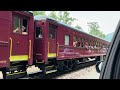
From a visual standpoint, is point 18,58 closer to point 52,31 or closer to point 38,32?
point 38,32

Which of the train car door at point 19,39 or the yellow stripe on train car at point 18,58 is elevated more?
the train car door at point 19,39

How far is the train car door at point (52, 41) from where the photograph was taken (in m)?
15.6

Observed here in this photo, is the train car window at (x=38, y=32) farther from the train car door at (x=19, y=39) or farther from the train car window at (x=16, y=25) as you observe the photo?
the train car window at (x=16, y=25)

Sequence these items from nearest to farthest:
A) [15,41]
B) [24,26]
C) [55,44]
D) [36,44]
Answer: [15,41], [24,26], [36,44], [55,44]

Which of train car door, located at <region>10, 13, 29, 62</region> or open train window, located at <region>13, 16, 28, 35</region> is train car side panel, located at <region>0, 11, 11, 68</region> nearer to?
train car door, located at <region>10, 13, 29, 62</region>

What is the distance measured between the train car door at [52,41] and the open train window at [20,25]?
2.67m

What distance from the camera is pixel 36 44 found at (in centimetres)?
1559

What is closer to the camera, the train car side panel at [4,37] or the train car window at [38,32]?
the train car side panel at [4,37]

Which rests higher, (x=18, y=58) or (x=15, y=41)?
(x=15, y=41)

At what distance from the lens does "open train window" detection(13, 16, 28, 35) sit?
1192 centimetres

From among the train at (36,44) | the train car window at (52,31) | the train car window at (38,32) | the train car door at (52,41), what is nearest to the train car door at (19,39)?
the train at (36,44)

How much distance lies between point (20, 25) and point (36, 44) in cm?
318

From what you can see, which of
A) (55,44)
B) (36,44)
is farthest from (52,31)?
(36,44)

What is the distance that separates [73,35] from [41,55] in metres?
5.07
